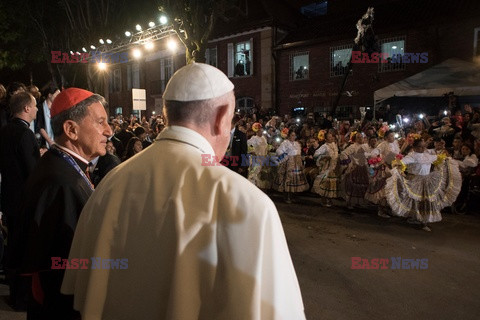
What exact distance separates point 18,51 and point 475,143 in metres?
26.7

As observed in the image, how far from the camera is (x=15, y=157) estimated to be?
3.97 meters

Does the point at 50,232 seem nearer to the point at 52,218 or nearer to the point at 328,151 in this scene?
the point at 52,218

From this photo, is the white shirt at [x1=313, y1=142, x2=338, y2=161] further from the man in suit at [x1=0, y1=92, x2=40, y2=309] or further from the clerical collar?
the clerical collar

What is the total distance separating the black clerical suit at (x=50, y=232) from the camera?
165 centimetres

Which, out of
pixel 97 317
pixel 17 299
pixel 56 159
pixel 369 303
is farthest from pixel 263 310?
pixel 369 303

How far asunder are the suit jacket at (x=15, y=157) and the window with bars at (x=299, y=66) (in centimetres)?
1920

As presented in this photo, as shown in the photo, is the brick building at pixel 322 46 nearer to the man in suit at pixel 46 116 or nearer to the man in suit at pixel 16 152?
the man in suit at pixel 46 116

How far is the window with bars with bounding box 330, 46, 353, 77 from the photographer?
64.5ft

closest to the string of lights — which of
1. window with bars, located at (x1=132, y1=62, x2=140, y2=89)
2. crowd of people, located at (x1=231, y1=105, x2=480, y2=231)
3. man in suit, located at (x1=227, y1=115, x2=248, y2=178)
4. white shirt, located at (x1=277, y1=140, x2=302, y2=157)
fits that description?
crowd of people, located at (x1=231, y1=105, x2=480, y2=231)

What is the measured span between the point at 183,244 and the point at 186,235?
0.03 meters

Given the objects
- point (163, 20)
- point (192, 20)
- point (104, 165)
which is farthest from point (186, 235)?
point (163, 20)

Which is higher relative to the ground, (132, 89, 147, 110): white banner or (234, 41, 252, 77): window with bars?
(234, 41, 252, 77): window with bars

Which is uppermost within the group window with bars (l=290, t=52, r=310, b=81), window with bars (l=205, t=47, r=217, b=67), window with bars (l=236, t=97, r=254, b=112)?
window with bars (l=205, t=47, r=217, b=67)

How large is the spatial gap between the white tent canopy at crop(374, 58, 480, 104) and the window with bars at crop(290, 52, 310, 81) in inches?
319
